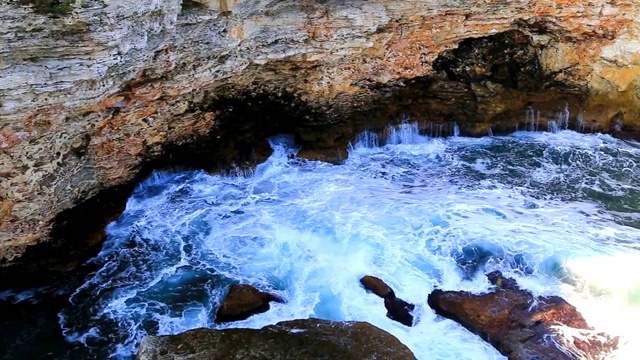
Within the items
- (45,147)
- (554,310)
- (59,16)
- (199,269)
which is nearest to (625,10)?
(554,310)

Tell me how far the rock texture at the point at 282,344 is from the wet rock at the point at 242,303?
0.86 meters

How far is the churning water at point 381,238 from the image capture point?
32.0ft

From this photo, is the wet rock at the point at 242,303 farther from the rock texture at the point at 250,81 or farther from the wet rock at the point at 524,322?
the rock texture at the point at 250,81

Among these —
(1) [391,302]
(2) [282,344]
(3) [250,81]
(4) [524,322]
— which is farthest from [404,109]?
(2) [282,344]

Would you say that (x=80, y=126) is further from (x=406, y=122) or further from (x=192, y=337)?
(x=406, y=122)

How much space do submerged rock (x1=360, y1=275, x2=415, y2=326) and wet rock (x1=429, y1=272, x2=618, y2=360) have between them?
0.50 metres

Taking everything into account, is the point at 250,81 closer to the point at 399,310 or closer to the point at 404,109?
the point at 404,109

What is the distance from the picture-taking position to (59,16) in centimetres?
877

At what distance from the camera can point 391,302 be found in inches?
390

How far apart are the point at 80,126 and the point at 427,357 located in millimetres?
7615

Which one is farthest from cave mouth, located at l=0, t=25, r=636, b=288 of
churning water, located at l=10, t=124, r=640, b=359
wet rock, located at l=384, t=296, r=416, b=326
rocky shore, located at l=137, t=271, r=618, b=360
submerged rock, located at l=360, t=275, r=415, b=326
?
wet rock, located at l=384, t=296, r=416, b=326

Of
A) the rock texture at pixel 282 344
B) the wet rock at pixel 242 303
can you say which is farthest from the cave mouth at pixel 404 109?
the rock texture at pixel 282 344

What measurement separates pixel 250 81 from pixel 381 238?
193 inches

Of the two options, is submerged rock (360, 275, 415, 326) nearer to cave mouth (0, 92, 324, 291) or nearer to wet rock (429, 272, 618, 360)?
wet rock (429, 272, 618, 360)
